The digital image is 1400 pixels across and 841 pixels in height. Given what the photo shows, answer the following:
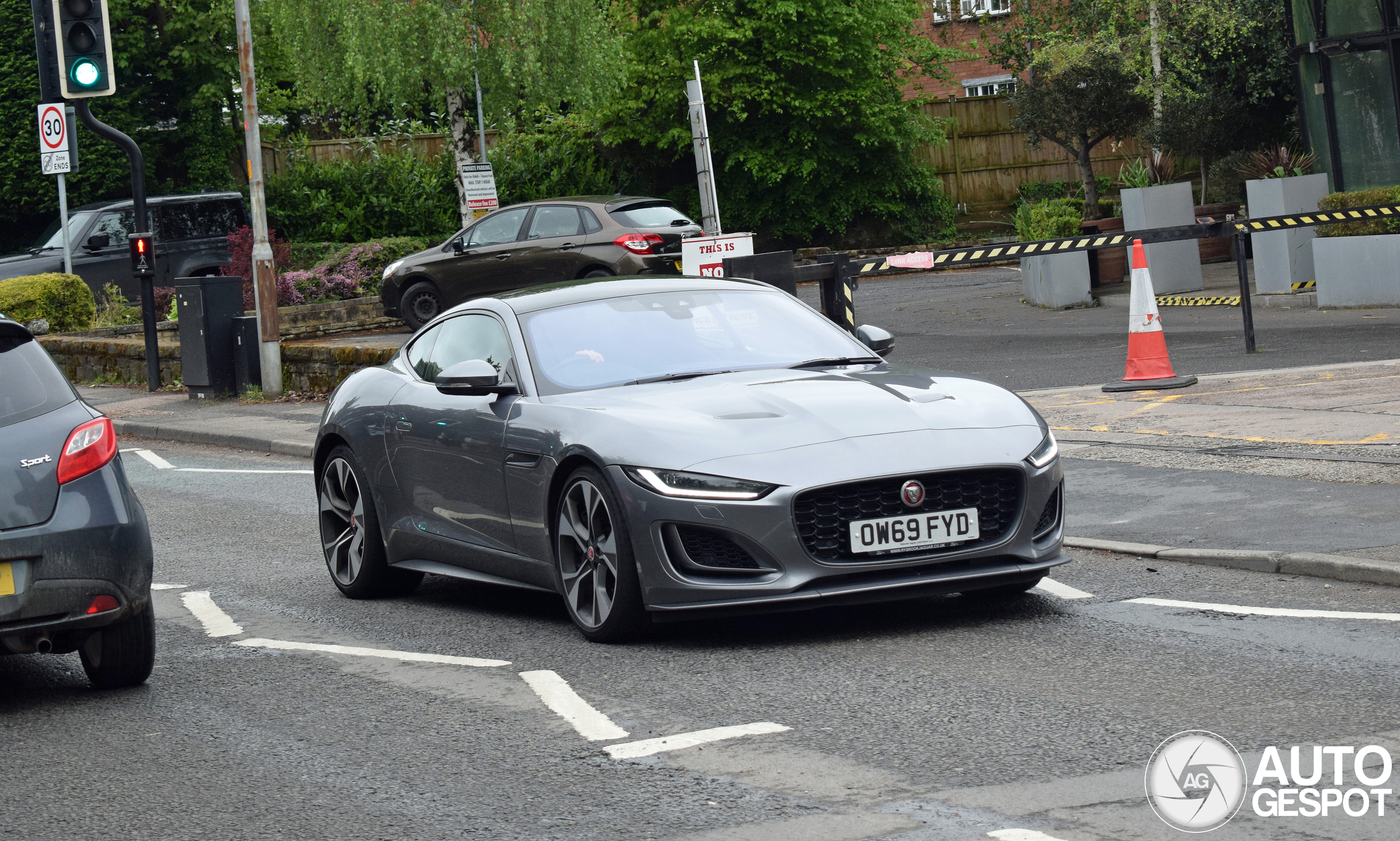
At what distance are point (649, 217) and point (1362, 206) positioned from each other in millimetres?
8729

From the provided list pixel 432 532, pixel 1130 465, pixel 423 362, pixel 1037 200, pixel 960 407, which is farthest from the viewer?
pixel 1037 200

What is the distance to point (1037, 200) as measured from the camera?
4025 centimetres

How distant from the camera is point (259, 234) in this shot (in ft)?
64.0

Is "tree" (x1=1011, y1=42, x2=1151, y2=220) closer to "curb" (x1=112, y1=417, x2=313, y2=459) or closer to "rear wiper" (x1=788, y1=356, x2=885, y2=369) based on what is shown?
"curb" (x1=112, y1=417, x2=313, y2=459)

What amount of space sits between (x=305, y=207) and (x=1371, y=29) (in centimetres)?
2156

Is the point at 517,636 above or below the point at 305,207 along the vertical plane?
below

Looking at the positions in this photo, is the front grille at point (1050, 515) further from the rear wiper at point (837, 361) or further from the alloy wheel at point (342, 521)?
the alloy wheel at point (342, 521)

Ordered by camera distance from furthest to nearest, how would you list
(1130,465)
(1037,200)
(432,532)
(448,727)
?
(1037,200) < (1130,465) < (432,532) < (448,727)

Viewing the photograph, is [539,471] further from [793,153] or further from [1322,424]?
[793,153]

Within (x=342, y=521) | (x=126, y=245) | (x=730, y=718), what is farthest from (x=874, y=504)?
(x=126, y=245)

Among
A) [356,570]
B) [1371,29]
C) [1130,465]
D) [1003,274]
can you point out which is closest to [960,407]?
[356,570]

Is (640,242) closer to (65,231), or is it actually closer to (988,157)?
(65,231)

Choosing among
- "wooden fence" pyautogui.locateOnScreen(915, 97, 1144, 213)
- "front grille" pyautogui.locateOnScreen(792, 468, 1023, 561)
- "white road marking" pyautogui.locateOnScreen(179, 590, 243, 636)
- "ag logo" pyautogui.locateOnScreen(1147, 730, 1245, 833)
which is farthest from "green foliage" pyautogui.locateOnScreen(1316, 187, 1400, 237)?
"wooden fence" pyautogui.locateOnScreen(915, 97, 1144, 213)

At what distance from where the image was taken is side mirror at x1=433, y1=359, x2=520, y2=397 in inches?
284
